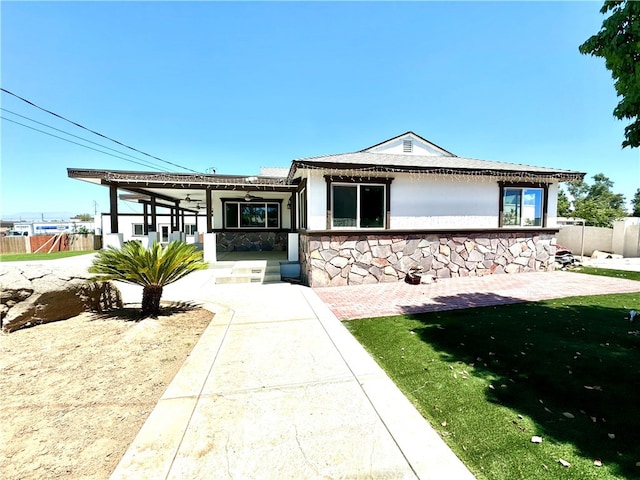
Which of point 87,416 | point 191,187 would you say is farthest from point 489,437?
point 191,187

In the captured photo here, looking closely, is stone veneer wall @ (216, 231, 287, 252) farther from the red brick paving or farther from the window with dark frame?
the window with dark frame

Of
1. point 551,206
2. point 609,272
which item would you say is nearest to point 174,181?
point 551,206

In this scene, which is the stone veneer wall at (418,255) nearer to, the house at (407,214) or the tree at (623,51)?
the house at (407,214)

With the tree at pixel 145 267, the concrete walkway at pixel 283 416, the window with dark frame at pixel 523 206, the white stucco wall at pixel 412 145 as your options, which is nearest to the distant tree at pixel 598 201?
the white stucco wall at pixel 412 145

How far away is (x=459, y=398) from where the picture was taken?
2902 mm

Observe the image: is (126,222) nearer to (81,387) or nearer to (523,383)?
(81,387)

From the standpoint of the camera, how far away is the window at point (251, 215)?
15312 mm

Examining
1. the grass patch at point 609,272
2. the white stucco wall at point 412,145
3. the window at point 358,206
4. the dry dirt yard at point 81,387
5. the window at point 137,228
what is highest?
the white stucco wall at point 412,145

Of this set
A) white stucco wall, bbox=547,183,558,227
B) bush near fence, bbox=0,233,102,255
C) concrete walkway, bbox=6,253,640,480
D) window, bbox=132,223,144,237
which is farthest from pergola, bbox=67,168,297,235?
window, bbox=132,223,144,237

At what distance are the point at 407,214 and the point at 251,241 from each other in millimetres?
9152

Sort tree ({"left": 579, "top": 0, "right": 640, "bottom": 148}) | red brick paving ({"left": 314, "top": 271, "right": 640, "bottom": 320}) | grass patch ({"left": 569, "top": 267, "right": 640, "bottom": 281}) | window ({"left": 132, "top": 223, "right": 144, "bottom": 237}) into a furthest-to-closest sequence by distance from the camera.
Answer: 1. window ({"left": 132, "top": 223, "right": 144, "bottom": 237})
2. grass patch ({"left": 569, "top": 267, "right": 640, "bottom": 281})
3. red brick paving ({"left": 314, "top": 271, "right": 640, "bottom": 320})
4. tree ({"left": 579, "top": 0, "right": 640, "bottom": 148})

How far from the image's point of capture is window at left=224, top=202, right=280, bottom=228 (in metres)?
15.3

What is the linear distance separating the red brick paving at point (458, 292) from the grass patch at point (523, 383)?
2.43 ft

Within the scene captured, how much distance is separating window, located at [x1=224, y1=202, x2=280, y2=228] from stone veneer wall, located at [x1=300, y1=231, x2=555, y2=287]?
6.50 metres
